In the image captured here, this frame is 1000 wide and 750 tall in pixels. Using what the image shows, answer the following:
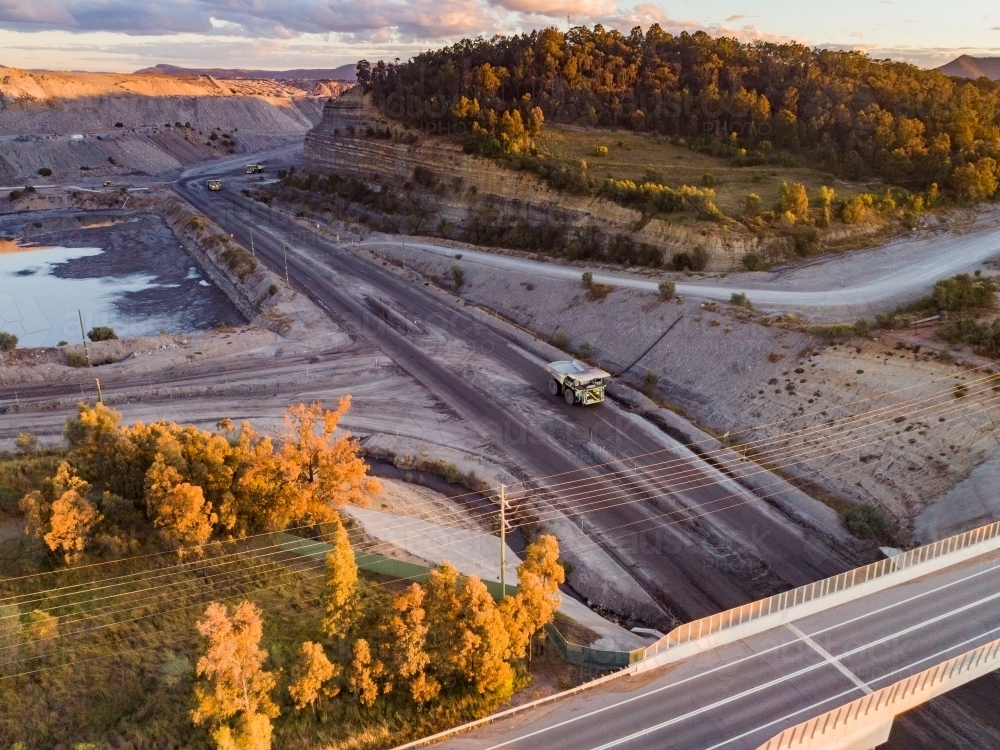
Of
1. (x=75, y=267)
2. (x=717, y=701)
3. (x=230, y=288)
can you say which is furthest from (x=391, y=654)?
(x=75, y=267)

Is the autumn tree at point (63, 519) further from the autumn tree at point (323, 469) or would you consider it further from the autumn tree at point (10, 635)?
the autumn tree at point (323, 469)

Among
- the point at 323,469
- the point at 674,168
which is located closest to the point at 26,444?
the point at 323,469

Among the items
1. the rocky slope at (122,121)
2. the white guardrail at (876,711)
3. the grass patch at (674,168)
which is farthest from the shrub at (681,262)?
the rocky slope at (122,121)

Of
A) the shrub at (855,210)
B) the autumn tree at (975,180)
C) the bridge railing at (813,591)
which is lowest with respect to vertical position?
the bridge railing at (813,591)

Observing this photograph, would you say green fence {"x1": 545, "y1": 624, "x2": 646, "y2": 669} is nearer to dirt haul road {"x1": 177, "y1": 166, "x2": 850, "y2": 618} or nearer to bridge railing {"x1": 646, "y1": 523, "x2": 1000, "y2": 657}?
bridge railing {"x1": 646, "y1": 523, "x2": 1000, "y2": 657}

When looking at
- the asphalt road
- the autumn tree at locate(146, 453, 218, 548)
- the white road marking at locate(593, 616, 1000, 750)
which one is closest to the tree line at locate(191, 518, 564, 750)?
the asphalt road

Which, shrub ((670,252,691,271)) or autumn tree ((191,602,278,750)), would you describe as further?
shrub ((670,252,691,271))
